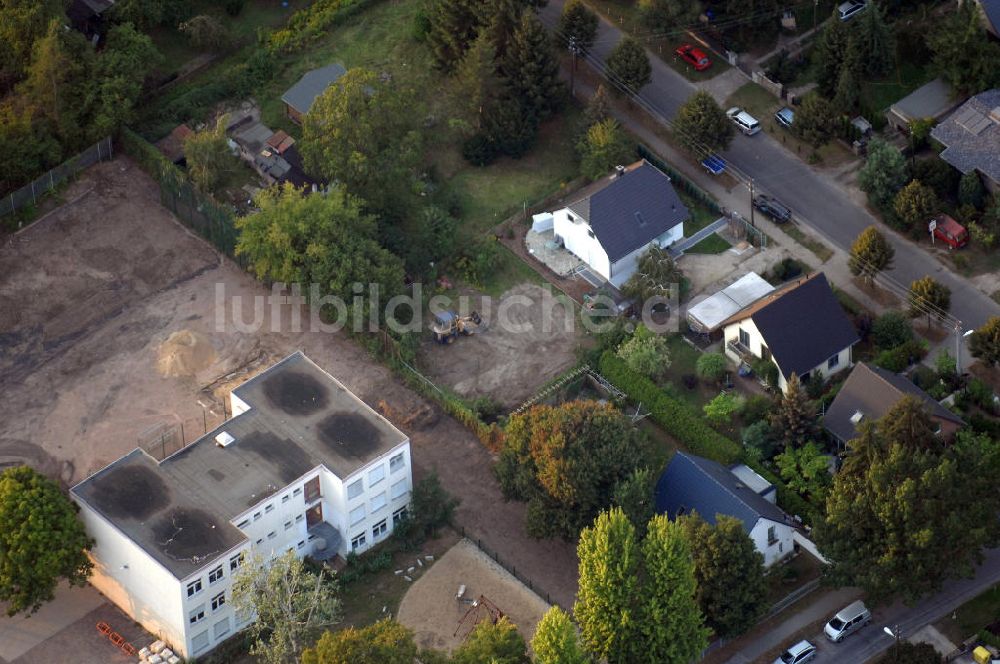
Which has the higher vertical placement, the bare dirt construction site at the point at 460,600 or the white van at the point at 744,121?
the white van at the point at 744,121

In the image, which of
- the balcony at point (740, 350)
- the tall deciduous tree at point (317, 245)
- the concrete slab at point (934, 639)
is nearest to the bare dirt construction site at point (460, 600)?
the tall deciduous tree at point (317, 245)

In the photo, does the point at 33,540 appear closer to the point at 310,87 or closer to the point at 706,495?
the point at 706,495

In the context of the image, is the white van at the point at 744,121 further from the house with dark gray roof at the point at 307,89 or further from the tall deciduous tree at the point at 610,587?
the tall deciduous tree at the point at 610,587

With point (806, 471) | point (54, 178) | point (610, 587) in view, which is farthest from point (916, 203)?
point (54, 178)

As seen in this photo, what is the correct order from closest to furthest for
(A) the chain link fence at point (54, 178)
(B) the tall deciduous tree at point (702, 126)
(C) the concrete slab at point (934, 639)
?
(C) the concrete slab at point (934, 639)
(A) the chain link fence at point (54, 178)
(B) the tall deciduous tree at point (702, 126)

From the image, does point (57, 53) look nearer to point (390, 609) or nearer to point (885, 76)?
point (390, 609)


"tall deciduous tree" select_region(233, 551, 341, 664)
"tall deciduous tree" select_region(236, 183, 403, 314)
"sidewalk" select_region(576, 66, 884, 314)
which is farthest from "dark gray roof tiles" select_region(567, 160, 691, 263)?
"tall deciduous tree" select_region(233, 551, 341, 664)
